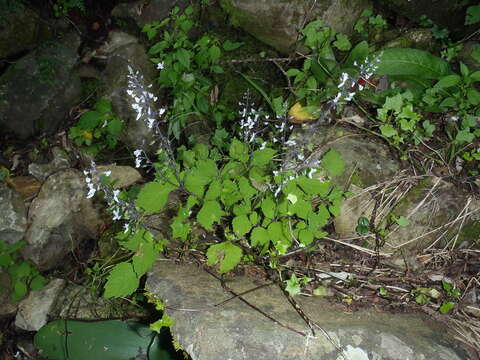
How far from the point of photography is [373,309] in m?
2.08

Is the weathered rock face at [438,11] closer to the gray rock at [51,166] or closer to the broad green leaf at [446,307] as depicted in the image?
the broad green leaf at [446,307]

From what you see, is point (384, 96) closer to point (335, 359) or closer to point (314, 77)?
point (314, 77)

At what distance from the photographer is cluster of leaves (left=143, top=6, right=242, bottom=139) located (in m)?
3.14

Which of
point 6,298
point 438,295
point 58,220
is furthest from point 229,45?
point 6,298

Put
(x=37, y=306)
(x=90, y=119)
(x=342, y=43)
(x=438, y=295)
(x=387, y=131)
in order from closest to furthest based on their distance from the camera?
1. (x=438, y=295)
2. (x=387, y=131)
3. (x=342, y=43)
4. (x=37, y=306)
5. (x=90, y=119)

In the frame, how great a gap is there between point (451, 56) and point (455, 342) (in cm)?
218

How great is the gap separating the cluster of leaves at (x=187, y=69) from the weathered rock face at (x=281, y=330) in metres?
1.61

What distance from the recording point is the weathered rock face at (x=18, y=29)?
3.49m

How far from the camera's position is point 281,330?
1.75 metres

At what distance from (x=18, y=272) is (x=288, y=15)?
355 centimetres

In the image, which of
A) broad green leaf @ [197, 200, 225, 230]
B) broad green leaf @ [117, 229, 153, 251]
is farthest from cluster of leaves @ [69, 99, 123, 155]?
broad green leaf @ [197, 200, 225, 230]

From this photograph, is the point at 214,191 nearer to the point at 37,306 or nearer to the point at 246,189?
the point at 246,189

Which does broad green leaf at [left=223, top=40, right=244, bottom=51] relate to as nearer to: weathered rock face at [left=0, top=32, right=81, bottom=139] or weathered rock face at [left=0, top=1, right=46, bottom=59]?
weathered rock face at [left=0, top=32, right=81, bottom=139]

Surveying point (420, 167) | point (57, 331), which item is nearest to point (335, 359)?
point (420, 167)
